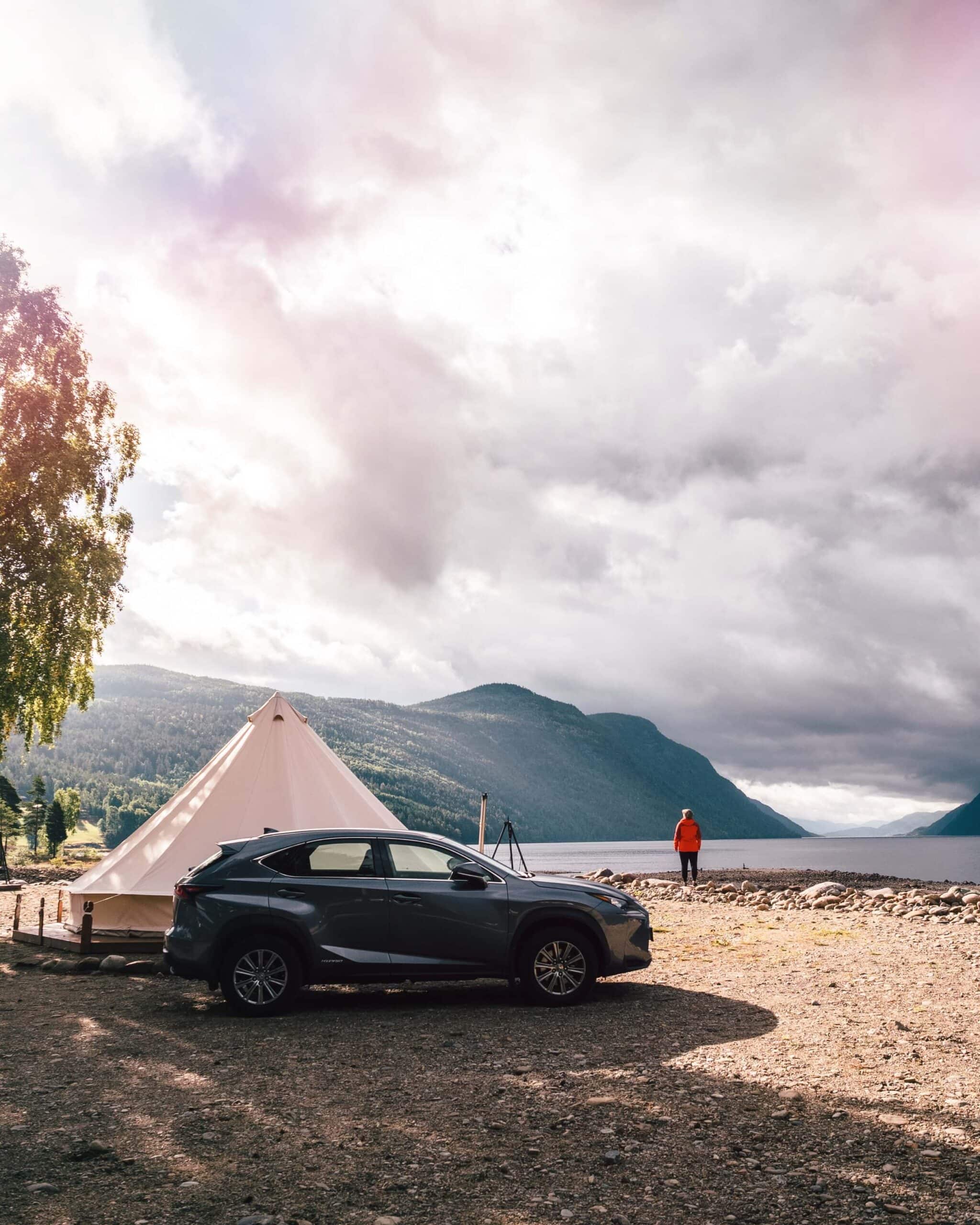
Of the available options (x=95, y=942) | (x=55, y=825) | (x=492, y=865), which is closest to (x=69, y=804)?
(x=55, y=825)

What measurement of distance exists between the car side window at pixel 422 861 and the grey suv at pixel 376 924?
0.06ft

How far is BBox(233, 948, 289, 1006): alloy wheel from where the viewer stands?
413 inches

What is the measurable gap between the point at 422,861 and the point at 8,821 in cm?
3916

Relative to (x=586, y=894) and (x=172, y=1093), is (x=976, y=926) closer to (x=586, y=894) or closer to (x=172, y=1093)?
(x=586, y=894)

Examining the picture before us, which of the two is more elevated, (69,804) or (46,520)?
(46,520)

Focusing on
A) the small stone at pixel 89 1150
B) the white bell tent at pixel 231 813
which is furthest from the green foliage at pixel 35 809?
the small stone at pixel 89 1150

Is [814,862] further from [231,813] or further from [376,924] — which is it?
[376,924]

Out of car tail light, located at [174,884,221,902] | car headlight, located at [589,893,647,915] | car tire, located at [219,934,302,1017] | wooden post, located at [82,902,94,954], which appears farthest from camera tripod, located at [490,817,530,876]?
wooden post, located at [82,902,94,954]

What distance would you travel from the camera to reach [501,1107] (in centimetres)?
689

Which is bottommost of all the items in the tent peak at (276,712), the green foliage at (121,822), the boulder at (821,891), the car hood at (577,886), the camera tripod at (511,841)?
the green foliage at (121,822)

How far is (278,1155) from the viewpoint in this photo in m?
5.95

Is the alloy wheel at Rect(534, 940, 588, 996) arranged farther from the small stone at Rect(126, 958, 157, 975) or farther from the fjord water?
the fjord water

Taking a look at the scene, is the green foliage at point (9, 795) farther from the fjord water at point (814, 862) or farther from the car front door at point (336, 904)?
the car front door at point (336, 904)

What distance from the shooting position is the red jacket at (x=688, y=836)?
28.4 metres
